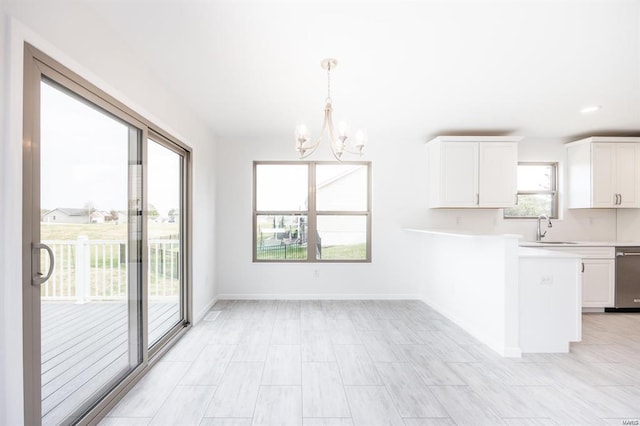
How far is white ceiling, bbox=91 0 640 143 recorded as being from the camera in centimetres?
180

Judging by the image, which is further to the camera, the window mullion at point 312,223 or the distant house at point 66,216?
the window mullion at point 312,223

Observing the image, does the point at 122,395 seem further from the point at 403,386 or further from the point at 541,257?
the point at 541,257

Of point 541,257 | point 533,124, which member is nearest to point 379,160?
point 533,124

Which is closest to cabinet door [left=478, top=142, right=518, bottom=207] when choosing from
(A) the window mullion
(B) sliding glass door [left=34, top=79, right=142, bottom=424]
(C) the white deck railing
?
(A) the window mullion

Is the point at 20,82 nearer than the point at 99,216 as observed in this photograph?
Yes

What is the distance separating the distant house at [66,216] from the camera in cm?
154

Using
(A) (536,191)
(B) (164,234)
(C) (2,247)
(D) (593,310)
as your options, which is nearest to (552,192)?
(A) (536,191)

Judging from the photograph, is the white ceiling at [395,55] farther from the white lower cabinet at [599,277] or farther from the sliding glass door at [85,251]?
the white lower cabinet at [599,277]

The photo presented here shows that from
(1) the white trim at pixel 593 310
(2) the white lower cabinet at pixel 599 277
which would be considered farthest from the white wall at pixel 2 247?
(1) the white trim at pixel 593 310

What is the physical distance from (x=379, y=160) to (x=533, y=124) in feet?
6.95

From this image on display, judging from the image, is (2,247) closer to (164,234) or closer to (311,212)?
(164,234)

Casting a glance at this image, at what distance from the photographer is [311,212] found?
4574mm

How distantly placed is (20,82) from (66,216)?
73 centimetres

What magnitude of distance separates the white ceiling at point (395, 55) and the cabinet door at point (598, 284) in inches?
77.5
